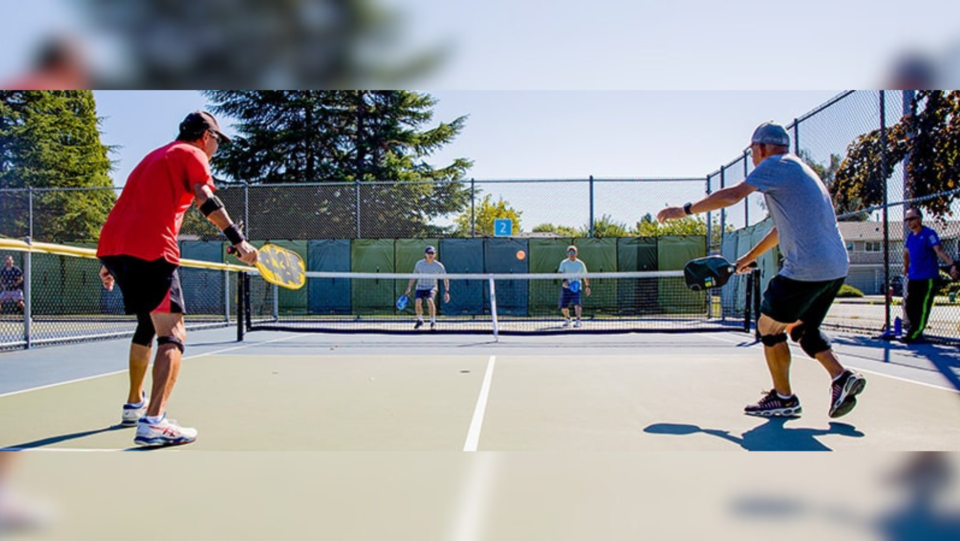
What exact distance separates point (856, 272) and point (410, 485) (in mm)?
44092

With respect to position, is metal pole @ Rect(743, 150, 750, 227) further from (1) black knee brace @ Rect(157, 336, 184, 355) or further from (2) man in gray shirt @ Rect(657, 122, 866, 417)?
(1) black knee brace @ Rect(157, 336, 184, 355)

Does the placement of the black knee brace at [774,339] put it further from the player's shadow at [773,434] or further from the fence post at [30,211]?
the fence post at [30,211]

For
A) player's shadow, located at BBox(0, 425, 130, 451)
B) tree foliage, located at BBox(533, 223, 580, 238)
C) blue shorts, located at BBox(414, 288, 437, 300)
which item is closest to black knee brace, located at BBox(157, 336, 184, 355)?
player's shadow, located at BBox(0, 425, 130, 451)

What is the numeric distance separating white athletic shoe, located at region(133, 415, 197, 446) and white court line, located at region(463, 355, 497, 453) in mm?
1441

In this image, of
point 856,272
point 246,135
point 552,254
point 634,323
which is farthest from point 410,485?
point 856,272

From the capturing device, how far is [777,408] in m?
3.93

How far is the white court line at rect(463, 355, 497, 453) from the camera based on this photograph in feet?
10.2

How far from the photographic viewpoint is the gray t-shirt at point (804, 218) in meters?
3.67

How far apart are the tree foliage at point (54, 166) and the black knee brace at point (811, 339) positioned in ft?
72.5

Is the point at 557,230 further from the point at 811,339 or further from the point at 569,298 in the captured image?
the point at 811,339

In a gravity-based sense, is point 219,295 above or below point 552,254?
below

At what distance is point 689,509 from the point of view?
2.08m

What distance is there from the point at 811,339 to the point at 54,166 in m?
32.0

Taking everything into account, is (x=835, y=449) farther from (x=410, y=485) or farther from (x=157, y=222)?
(x=157, y=222)
